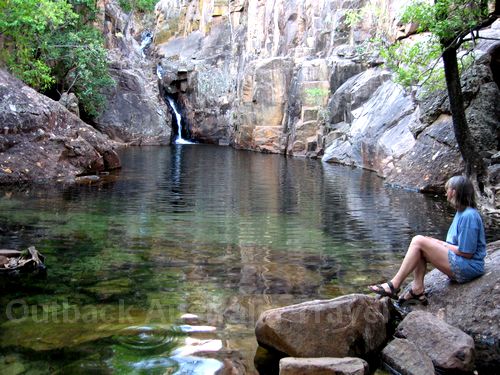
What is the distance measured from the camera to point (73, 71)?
38562mm

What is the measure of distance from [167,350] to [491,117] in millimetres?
15560

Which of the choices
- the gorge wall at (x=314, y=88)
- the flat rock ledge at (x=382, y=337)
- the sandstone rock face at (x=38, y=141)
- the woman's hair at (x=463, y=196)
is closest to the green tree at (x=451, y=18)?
the gorge wall at (x=314, y=88)

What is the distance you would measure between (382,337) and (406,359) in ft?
1.62

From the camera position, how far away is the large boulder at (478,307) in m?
5.06

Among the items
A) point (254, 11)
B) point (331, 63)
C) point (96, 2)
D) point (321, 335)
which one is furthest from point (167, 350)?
point (254, 11)

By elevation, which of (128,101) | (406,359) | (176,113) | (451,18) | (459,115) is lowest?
(406,359)

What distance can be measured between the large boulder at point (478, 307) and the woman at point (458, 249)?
0.43ft

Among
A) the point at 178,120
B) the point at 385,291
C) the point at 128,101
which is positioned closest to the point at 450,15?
the point at 385,291

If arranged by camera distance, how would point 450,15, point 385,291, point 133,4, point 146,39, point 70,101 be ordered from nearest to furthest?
point 385,291
point 450,15
point 70,101
point 133,4
point 146,39

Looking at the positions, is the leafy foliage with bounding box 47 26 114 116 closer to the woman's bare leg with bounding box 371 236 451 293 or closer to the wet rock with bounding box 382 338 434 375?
the woman's bare leg with bounding box 371 236 451 293

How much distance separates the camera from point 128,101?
147 ft

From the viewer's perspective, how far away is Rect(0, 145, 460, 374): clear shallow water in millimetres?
5230

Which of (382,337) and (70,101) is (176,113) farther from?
(382,337)

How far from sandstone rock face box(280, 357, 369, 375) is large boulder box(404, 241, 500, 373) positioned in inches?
54.3
